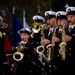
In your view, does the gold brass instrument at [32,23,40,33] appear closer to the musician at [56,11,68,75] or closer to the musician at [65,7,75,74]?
the musician at [56,11,68,75]

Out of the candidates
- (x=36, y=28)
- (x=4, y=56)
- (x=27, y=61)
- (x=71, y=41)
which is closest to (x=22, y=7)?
(x=36, y=28)

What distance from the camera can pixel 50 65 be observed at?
13.9 m

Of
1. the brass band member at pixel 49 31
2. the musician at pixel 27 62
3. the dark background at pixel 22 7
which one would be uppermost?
Result: the dark background at pixel 22 7

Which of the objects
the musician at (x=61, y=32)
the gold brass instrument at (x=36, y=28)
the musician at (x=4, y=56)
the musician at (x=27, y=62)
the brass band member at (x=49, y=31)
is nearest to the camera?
the musician at (x=61, y=32)

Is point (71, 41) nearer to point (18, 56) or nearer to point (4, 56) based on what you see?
point (18, 56)

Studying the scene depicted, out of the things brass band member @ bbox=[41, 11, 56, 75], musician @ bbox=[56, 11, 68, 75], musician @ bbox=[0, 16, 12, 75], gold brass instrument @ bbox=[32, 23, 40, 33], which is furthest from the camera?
gold brass instrument @ bbox=[32, 23, 40, 33]

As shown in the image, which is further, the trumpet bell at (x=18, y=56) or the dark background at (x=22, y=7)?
the dark background at (x=22, y=7)

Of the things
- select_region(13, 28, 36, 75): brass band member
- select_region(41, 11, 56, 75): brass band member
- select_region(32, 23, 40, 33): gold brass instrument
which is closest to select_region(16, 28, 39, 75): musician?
select_region(13, 28, 36, 75): brass band member

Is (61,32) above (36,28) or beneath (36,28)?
beneath

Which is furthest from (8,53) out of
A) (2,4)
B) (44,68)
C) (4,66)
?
(2,4)

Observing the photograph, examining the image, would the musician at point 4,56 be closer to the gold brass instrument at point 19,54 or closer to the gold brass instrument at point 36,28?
the gold brass instrument at point 19,54

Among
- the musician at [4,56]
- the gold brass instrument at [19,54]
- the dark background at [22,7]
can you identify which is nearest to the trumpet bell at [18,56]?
the gold brass instrument at [19,54]

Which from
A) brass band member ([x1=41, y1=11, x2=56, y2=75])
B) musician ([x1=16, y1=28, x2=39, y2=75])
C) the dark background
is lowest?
musician ([x1=16, y1=28, x2=39, y2=75])

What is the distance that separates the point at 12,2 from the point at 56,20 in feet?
67.4
